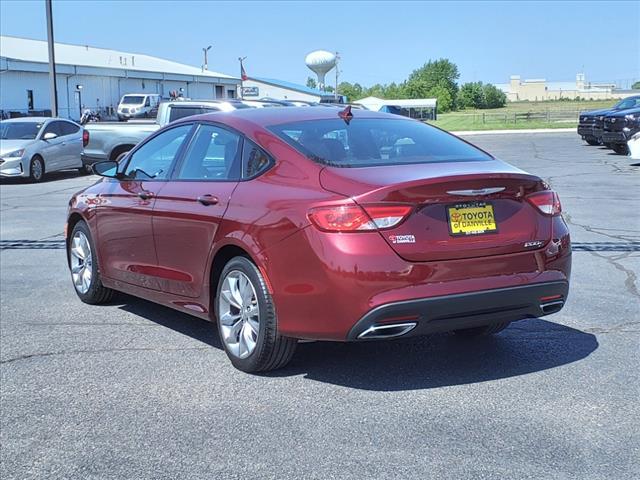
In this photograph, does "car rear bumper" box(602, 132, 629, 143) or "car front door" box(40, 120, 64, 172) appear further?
"car rear bumper" box(602, 132, 629, 143)

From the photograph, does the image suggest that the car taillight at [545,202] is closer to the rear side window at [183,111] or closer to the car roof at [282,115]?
the car roof at [282,115]

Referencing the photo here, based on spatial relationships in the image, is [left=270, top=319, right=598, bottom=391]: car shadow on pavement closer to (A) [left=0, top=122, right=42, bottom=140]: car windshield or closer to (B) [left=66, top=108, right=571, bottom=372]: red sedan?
(B) [left=66, top=108, right=571, bottom=372]: red sedan

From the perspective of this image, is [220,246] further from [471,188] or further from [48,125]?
[48,125]

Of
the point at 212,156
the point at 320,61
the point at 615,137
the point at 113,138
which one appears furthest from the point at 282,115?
the point at 320,61

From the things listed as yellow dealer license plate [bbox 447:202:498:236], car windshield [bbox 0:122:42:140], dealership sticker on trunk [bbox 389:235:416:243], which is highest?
car windshield [bbox 0:122:42:140]

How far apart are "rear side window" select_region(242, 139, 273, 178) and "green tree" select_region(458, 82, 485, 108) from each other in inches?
5391

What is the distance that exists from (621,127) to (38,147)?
16886 mm

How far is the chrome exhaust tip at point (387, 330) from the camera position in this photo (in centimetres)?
436

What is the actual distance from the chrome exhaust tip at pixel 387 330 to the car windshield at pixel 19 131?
1796cm

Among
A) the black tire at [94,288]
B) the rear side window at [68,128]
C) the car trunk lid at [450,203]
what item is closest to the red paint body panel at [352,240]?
the car trunk lid at [450,203]

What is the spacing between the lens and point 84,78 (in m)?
51.9

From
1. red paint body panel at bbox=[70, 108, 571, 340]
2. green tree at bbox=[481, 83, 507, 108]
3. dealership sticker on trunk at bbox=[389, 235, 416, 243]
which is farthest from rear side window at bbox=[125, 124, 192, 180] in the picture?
green tree at bbox=[481, 83, 507, 108]

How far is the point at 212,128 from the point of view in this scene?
5.70 metres

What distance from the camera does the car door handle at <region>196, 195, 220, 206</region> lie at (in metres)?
5.21
